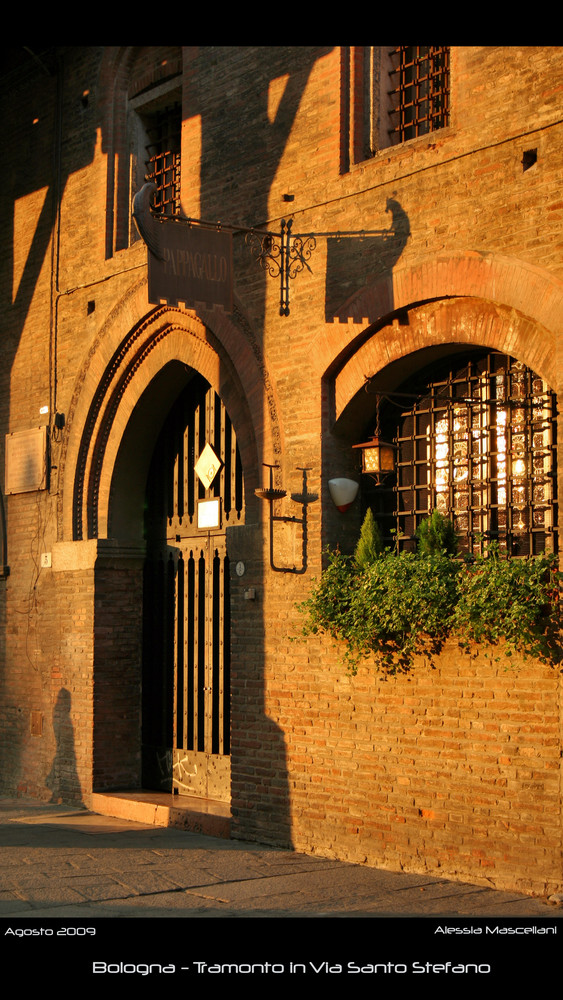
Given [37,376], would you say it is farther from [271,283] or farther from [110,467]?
[271,283]

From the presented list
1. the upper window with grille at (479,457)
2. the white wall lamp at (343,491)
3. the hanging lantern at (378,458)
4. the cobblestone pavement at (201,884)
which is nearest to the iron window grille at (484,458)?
the upper window with grille at (479,457)

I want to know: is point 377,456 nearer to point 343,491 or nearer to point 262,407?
point 343,491

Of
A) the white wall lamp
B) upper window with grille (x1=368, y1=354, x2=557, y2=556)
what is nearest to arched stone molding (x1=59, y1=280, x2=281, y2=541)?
the white wall lamp

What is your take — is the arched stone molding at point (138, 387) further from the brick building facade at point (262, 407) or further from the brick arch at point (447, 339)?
the brick arch at point (447, 339)

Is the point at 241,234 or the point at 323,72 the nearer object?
the point at 323,72

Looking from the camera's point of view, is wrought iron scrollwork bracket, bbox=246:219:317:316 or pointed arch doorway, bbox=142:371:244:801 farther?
pointed arch doorway, bbox=142:371:244:801

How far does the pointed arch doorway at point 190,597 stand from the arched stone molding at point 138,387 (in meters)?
0.48

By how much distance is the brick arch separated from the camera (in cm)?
756

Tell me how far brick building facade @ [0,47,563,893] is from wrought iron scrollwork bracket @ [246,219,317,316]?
0.04 meters

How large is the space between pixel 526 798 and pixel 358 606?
1.77 metres

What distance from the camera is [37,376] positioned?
1258 centimetres

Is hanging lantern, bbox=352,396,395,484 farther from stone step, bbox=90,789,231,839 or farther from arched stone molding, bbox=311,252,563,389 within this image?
stone step, bbox=90,789,231,839

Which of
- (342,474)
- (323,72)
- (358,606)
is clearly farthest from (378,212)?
(358,606)

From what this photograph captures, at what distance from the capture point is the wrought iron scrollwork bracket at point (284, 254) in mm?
9297
